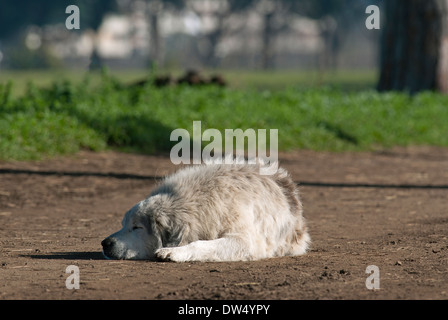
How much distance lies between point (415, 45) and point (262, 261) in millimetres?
15679

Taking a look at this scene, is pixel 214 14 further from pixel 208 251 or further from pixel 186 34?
pixel 208 251

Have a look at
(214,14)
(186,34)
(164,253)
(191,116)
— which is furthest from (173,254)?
(186,34)

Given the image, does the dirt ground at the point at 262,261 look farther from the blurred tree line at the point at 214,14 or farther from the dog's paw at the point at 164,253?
the blurred tree line at the point at 214,14

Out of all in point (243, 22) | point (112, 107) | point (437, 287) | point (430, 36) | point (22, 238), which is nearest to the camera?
point (437, 287)

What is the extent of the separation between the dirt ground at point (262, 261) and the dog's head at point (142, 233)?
13 cm

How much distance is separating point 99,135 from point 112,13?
48733 millimetres

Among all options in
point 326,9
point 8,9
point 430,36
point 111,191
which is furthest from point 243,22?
point 111,191

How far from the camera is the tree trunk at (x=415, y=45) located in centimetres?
2061

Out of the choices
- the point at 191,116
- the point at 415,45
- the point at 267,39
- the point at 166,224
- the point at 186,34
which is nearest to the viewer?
the point at 166,224

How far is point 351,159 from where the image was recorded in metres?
14.6

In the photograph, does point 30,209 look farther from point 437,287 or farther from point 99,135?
point 437,287

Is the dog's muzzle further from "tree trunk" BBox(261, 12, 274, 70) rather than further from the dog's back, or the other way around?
"tree trunk" BBox(261, 12, 274, 70)

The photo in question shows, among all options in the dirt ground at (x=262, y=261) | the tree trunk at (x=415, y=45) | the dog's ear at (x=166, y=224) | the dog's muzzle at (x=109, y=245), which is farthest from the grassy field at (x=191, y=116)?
the dog's ear at (x=166, y=224)

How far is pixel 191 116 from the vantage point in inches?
607
